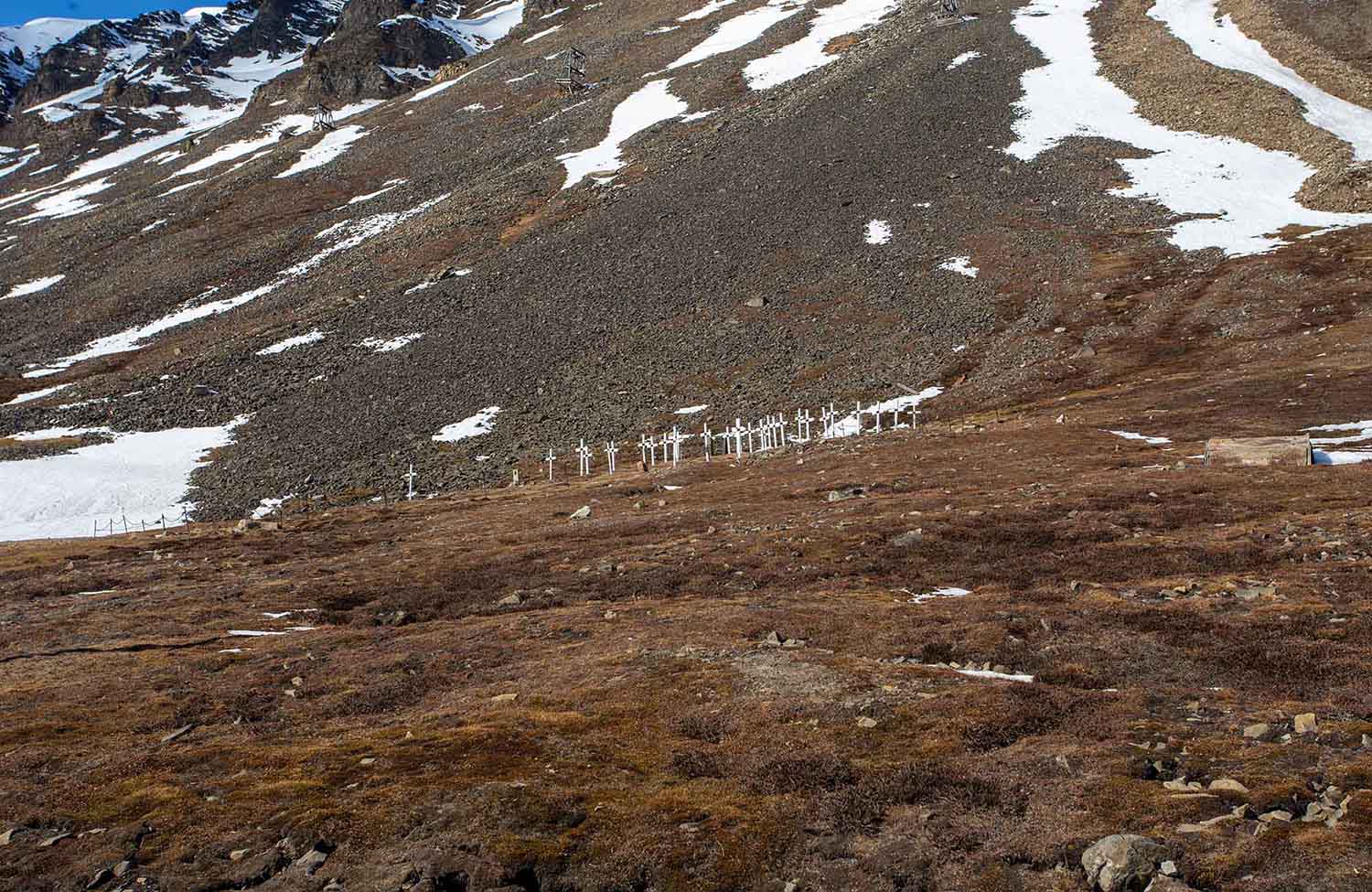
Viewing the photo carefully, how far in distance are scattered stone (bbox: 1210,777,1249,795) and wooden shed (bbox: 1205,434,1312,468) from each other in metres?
26.6

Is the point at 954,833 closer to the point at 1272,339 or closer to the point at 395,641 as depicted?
the point at 395,641

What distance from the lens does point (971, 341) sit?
71750 millimetres

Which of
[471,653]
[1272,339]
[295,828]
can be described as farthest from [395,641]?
[1272,339]

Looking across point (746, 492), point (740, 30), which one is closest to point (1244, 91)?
point (740, 30)

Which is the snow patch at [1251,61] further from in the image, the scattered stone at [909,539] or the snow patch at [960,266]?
the scattered stone at [909,539]

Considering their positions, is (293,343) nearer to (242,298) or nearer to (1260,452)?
(242,298)

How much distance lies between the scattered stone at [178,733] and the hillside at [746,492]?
0.27 ft

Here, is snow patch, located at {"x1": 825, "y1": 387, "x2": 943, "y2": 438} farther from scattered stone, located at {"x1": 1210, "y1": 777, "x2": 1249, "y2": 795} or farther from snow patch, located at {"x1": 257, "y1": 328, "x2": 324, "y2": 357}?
snow patch, located at {"x1": 257, "y1": 328, "x2": 324, "y2": 357}

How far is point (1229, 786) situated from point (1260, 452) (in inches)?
1096

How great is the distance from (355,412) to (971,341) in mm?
51270

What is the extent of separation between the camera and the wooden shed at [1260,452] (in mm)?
35000

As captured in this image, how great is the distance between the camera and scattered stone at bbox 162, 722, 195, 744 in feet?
60.4

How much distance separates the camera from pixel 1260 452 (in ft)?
116

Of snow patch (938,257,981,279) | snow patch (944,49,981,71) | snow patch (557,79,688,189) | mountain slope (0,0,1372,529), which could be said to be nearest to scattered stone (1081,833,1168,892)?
mountain slope (0,0,1372,529)
